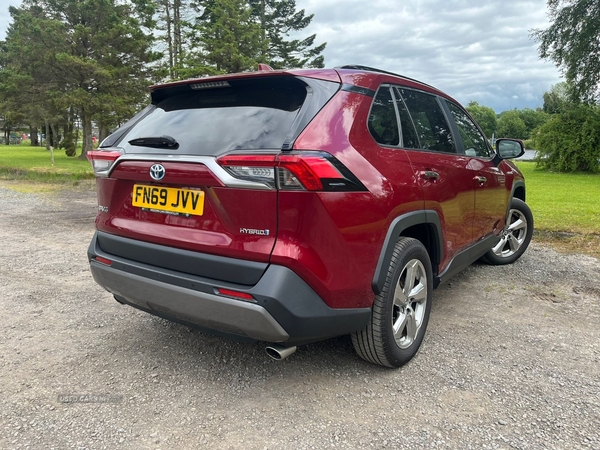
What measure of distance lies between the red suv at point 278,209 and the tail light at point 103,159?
0.4 inches

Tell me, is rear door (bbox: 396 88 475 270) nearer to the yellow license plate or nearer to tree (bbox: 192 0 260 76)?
the yellow license plate

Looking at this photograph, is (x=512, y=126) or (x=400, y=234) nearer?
(x=400, y=234)

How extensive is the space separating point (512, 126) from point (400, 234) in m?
Answer: 104

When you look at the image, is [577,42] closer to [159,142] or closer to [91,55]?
[159,142]

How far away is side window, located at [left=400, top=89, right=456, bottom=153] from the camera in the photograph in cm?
298

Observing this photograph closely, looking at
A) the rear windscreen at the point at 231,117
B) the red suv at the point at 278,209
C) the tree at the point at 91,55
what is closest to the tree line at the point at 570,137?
the red suv at the point at 278,209

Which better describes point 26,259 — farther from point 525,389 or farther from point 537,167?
point 537,167

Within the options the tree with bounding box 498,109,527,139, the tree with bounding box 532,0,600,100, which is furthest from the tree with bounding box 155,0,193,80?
the tree with bounding box 498,109,527,139

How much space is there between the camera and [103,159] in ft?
8.48

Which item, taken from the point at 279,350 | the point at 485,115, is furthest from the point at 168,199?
the point at 485,115

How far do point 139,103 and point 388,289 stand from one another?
27476 mm

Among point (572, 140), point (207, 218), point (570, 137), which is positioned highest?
point (570, 137)

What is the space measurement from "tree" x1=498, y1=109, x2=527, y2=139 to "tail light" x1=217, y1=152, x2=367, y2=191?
101409mm

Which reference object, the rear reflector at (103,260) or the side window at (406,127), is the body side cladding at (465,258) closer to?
the side window at (406,127)
